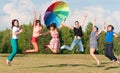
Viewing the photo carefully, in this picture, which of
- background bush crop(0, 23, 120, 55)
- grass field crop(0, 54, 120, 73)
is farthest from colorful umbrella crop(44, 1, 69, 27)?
background bush crop(0, 23, 120, 55)

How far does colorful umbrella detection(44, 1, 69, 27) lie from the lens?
22656 millimetres

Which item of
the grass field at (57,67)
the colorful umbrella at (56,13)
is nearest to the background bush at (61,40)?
the grass field at (57,67)

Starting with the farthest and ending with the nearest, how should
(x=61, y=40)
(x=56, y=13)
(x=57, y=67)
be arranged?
1. (x=61, y=40)
2. (x=56, y=13)
3. (x=57, y=67)

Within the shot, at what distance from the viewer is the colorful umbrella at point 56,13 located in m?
22.7

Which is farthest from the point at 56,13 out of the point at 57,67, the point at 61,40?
the point at 61,40

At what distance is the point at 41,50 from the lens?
7094 centimetres

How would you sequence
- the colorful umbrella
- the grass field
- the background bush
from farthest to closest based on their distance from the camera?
the background bush < the colorful umbrella < the grass field

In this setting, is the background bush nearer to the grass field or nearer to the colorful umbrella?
the grass field

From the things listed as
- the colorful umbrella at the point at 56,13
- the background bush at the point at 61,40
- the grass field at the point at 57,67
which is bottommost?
the background bush at the point at 61,40

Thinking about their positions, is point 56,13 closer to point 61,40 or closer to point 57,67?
point 57,67

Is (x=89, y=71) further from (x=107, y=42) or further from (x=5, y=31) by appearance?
(x=5, y=31)

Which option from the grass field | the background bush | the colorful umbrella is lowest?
the background bush

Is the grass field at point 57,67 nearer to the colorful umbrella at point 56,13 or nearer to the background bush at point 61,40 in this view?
the colorful umbrella at point 56,13

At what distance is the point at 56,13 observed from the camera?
23.4 meters
